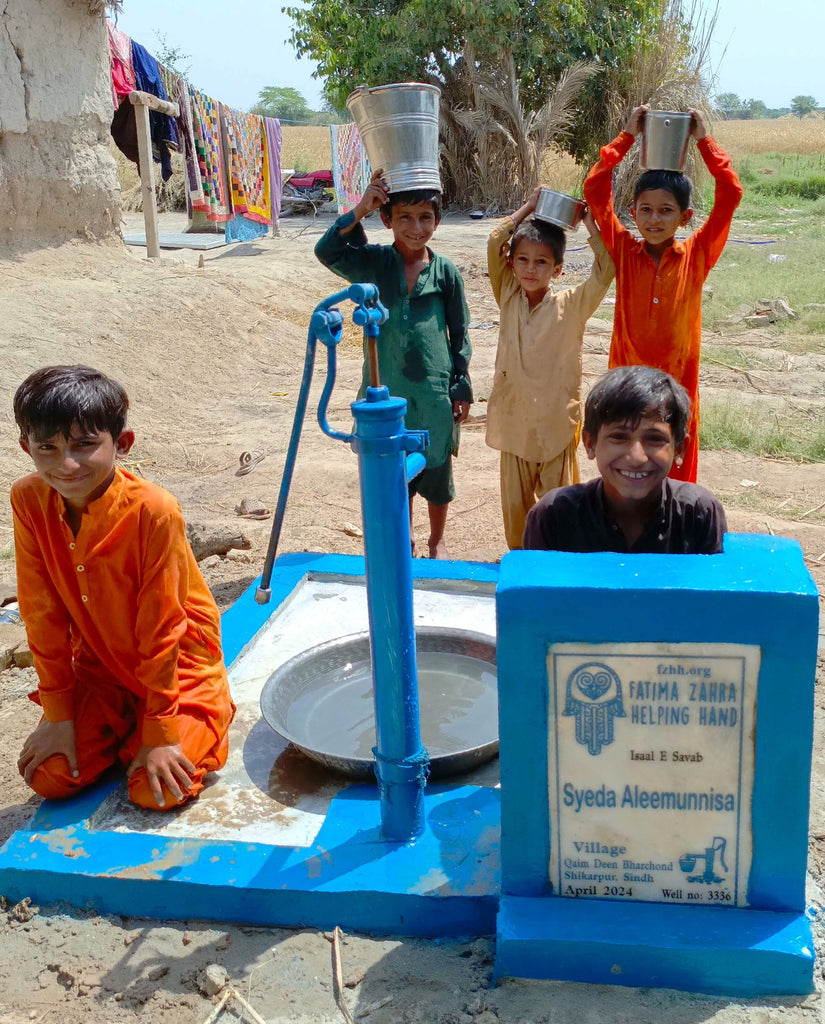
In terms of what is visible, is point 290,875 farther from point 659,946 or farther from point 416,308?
point 416,308

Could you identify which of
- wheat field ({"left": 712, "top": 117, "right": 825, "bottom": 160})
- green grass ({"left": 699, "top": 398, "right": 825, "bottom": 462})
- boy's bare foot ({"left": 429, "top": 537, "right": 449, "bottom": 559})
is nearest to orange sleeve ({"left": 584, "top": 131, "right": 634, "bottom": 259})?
boy's bare foot ({"left": 429, "top": 537, "right": 449, "bottom": 559})

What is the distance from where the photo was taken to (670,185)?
306 centimetres

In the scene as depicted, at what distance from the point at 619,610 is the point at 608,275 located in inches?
75.0

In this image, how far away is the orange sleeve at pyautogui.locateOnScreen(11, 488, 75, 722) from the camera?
2117mm

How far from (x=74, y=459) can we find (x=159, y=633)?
1.38 feet

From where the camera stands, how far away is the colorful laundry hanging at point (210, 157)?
10.3m

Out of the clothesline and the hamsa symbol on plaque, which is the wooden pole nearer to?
the clothesline

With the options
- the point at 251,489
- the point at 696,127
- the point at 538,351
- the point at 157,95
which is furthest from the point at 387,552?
the point at 157,95

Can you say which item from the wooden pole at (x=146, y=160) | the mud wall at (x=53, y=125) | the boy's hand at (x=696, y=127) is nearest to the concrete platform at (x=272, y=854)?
the boy's hand at (x=696, y=127)

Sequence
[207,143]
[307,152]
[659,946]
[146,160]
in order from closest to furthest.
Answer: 1. [659,946]
2. [146,160]
3. [207,143]
4. [307,152]

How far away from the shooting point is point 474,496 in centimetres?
447

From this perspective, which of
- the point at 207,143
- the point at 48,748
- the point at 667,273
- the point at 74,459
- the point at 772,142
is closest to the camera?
the point at 74,459

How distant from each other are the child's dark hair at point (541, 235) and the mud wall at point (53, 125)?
15.9 ft

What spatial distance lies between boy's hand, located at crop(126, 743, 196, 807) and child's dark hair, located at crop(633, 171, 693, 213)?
89.1 inches
